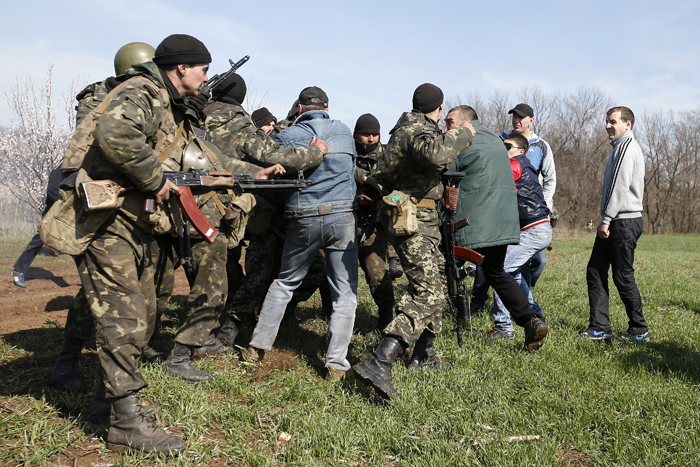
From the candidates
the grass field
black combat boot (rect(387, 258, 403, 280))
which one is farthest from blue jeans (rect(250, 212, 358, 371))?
black combat boot (rect(387, 258, 403, 280))

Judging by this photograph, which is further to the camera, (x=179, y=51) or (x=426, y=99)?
(x=426, y=99)

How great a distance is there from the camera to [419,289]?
12.7 feet

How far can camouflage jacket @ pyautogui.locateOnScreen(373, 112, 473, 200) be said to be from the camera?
3.75m

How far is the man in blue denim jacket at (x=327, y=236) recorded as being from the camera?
13.5ft

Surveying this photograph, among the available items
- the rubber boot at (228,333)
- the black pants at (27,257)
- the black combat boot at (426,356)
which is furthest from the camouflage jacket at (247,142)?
the black pants at (27,257)

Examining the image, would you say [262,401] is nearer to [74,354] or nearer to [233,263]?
[74,354]

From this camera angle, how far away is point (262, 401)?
345cm

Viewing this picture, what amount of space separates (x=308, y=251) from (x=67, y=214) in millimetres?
1936

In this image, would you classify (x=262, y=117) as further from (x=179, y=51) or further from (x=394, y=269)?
(x=179, y=51)

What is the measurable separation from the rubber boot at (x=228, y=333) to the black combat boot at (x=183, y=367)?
91 centimetres

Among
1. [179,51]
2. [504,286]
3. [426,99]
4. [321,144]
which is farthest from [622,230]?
[179,51]

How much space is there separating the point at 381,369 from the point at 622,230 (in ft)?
10.9

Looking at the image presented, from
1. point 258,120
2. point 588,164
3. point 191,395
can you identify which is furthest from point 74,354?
point 588,164

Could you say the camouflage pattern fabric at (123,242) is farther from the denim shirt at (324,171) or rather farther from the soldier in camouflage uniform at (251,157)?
the denim shirt at (324,171)
